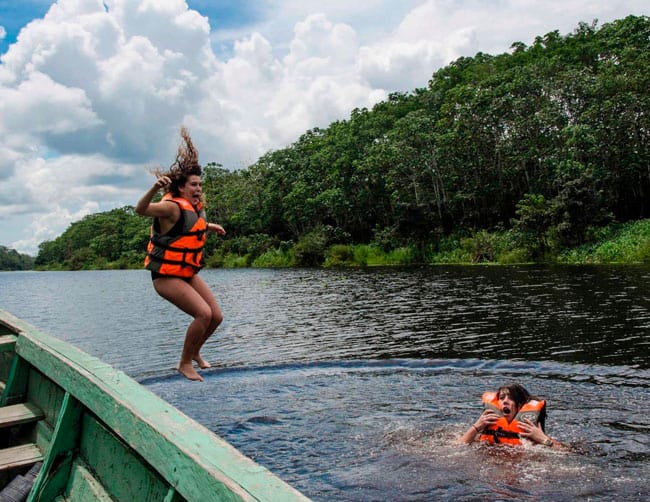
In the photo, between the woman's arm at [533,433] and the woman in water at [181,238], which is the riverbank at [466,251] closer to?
the woman's arm at [533,433]

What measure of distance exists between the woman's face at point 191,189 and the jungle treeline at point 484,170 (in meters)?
37.6

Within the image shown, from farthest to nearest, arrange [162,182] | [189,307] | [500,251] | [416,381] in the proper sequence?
[500,251], [416,381], [189,307], [162,182]

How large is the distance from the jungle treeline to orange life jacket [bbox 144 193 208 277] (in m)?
37.6

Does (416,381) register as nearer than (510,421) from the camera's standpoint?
No

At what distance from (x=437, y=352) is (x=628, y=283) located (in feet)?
48.5

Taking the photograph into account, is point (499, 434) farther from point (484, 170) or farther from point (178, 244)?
point (484, 170)

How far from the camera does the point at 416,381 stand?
12.1m

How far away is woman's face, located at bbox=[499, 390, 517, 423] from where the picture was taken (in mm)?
7809

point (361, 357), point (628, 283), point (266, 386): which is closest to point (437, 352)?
point (361, 357)

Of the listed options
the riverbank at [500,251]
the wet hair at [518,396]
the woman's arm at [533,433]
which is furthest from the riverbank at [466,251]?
the woman's arm at [533,433]

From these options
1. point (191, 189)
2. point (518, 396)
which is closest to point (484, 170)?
point (518, 396)

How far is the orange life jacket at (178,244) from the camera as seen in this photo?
16.4 ft

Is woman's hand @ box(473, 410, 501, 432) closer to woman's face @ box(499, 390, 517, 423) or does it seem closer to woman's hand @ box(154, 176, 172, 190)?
woman's face @ box(499, 390, 517, 423)

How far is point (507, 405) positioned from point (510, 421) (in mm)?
223
